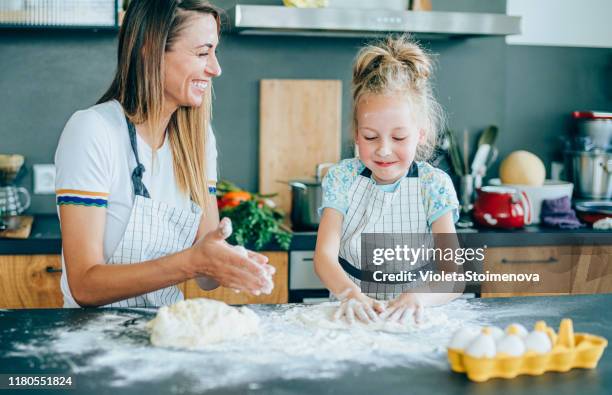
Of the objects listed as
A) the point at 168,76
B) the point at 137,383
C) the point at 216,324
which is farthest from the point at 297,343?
the point at 168,76

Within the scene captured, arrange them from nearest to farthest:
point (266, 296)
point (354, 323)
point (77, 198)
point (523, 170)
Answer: point (354, 323), point (77, 198), point (266, 296), point (523, 170)

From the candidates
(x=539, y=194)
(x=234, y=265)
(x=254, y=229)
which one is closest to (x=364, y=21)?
(x=254, y=229)

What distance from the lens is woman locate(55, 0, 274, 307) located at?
1.66 m

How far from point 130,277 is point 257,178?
5.54 feet

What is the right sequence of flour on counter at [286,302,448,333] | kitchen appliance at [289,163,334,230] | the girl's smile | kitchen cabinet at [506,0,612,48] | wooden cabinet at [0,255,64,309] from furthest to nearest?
kitchen cabinet at [506,0,612,48]
kitchen appliance at [289,163,334,230]
wooden cabinet at [0,255,64,309]
the girl's smile
flour on counter at [286,302,448,333]

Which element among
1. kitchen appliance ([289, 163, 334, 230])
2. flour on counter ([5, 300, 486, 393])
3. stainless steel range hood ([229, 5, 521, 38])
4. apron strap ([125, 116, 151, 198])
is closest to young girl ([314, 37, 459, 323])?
flour on counter ([5, 300, 486, 393])

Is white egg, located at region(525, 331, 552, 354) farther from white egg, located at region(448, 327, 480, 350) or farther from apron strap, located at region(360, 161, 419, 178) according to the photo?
apron strap, located at region(360, 161, 419, 178)

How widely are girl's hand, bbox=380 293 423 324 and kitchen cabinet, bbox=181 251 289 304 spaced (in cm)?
122

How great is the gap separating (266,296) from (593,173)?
1.57 m

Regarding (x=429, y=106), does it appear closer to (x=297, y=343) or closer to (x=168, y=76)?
(x=168, y=76)

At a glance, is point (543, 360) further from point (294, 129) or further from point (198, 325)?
point (294, 129)

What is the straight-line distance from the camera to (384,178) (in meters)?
1.95

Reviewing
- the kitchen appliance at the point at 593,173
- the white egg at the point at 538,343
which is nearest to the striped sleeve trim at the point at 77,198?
the white egg at the point at 538,343

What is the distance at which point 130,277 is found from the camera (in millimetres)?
1645
